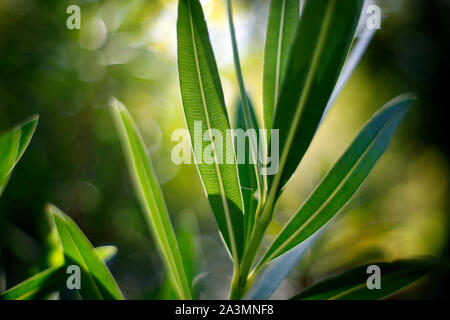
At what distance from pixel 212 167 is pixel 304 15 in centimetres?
19

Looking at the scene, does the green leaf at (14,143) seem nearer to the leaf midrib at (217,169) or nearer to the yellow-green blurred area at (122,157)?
the leaf midrib at (217,169)

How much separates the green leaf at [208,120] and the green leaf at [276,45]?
0.07 meters

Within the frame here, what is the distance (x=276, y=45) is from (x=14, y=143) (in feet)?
1.08

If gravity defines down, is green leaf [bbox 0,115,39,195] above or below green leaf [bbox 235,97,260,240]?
above

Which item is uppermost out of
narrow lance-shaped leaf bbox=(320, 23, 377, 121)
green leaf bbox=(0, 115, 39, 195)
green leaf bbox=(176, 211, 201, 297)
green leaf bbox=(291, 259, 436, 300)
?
narrow lance-shaped leaf bbox=(320, 23, 377, 121)

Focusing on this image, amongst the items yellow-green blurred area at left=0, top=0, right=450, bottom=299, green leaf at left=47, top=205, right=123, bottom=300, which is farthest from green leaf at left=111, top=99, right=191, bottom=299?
yellow-green blurred area at left=0, top=0, right=450, bottom=299

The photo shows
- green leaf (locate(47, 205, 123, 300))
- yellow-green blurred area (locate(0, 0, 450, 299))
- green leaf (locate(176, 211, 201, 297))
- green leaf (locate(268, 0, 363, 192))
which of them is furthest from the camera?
yellow-green blurred area (locate(0, 0, 450, 299))

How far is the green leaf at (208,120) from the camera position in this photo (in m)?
0.38

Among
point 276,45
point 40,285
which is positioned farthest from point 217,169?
point 40,285

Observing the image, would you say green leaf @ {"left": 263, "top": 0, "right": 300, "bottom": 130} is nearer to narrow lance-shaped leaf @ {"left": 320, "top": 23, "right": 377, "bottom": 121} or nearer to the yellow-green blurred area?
narrow lance-shaped leaf @ {"left": 320, "top": 23, "right": 377, "bottom": 121}

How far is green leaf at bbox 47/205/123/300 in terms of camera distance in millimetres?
417

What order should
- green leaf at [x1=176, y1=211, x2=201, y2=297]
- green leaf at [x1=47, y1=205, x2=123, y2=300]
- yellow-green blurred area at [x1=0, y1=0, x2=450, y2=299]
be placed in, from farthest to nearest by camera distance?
yellow-green blurred area at [x1=0, y1=0, x2=450, y2=299] < green leaf at [x1=176, y1=211, x2=201, y2=297] < green leaf at [x1=47, y1=205, x2=123, y2=300]

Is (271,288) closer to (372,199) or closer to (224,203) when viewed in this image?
(224,203)

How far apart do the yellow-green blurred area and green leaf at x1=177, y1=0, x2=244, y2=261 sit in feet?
1.80
